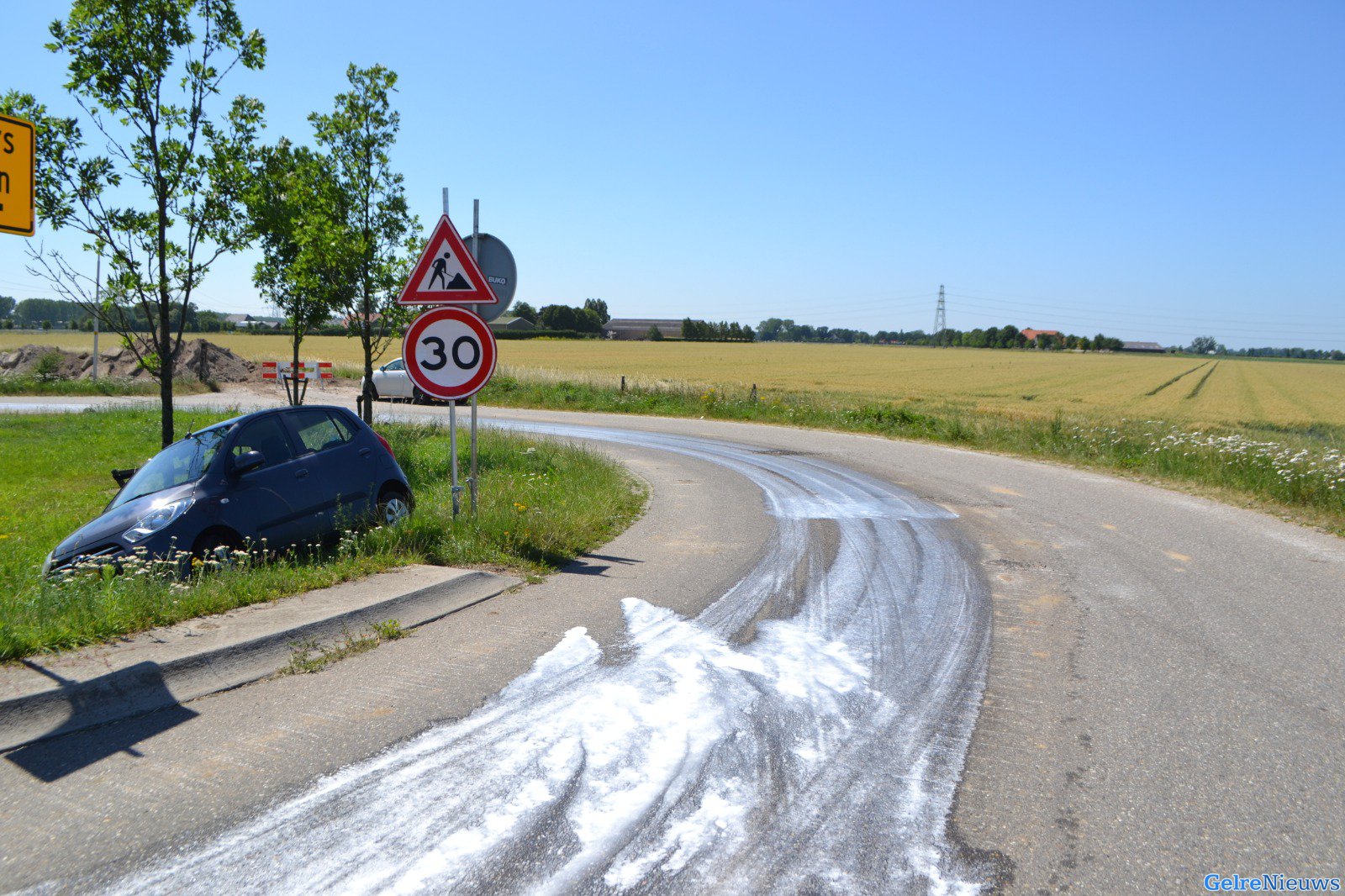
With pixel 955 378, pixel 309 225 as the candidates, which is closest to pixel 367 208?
pixel 309 225

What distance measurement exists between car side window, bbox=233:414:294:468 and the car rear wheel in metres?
1.01

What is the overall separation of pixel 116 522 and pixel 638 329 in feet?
444

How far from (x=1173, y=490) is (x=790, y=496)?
228 inches

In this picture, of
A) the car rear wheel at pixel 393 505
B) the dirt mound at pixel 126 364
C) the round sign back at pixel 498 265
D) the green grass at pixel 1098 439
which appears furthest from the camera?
the dirt mound at pixel 126 364

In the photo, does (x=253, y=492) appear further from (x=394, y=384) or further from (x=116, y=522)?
(x=394, y=384)

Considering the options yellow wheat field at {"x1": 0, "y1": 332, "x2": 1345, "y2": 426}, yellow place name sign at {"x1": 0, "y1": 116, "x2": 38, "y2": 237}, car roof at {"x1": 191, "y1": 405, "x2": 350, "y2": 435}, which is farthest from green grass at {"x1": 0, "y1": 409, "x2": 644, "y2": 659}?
yellow wheat field at {"x1": 0, "y1": 332, "x2": 1345, "y2": 426}

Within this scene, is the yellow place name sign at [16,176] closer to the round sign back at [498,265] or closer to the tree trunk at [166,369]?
the round sign back at [498,265]

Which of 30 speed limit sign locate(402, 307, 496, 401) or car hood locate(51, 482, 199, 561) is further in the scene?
30 speed limit sign locate(402, 307, 496, 401)

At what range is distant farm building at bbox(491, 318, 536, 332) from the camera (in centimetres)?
11025

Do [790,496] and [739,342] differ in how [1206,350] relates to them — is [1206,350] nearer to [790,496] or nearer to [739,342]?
[739,342]

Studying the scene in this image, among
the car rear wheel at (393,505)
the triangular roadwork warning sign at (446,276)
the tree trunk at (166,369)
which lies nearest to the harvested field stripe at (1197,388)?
the car rear wheel at (393,505)

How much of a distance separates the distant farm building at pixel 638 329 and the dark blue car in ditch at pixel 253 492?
395 ft

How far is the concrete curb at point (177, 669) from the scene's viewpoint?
13.5ft

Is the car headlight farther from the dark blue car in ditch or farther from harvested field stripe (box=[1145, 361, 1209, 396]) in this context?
harvested field stripe (box=[1145, 361, 1209, 396])
